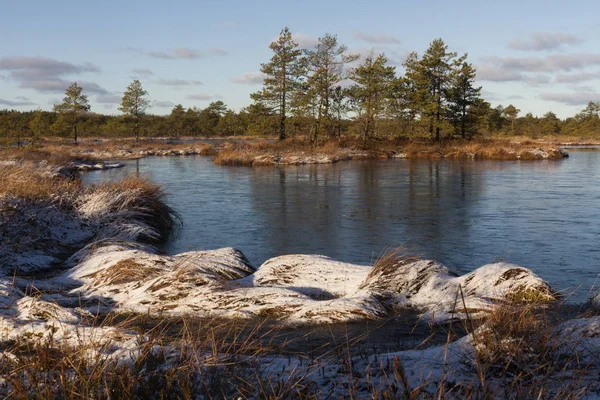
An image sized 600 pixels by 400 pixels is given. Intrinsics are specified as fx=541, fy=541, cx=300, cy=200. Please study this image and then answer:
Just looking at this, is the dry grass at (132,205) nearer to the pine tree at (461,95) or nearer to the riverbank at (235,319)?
the riverbank at (235,319)

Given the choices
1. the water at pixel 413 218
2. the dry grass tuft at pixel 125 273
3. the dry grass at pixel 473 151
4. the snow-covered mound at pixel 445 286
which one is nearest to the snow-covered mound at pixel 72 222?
the water at pixel 413 218

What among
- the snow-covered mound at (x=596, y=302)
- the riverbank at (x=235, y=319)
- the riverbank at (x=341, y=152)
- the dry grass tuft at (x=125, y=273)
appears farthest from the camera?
the riverbank at (x=341, y=152)

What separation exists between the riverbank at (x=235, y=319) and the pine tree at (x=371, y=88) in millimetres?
35241

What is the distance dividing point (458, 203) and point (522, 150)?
2453cm

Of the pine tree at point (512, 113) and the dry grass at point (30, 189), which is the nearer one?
the dry grass at point (30, 189)

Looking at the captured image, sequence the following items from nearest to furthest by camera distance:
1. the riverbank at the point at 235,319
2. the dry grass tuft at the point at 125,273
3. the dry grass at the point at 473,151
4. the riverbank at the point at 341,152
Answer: the riverbank at the point at 235,319, the dry grass tuft at the point at 125,273, the riverbank at the point at 341,152, the dry grass at the point at 473,151

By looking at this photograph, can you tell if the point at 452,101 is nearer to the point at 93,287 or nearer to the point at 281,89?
the point at 281,89

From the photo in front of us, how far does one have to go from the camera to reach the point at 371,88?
4491 cm

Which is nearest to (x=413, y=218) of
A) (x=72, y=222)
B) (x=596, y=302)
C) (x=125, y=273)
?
(x=596, y=302)

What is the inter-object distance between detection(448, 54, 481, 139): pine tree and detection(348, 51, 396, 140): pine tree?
522 centimetres

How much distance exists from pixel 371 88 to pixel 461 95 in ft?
28.3

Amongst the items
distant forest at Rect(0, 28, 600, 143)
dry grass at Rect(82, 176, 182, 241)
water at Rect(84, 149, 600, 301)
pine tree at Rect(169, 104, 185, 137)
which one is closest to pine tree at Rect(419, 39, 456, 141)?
distant forest at Rect(0, 28, 600, 143)

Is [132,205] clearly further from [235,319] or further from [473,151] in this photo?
[473,151]

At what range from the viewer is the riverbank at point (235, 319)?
3.26 meters
